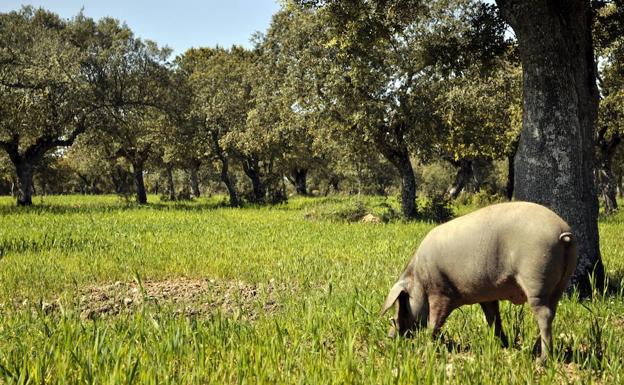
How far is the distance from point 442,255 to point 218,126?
3078 centimetres

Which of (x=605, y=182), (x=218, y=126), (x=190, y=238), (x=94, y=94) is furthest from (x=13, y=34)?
(x=605, y=182)

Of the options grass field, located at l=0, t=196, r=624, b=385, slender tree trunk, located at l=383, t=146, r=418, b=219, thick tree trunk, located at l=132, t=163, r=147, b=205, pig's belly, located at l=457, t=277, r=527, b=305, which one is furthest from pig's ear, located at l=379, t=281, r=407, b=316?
thick tree trunk, located at l=132, t=163, r=147, b=205

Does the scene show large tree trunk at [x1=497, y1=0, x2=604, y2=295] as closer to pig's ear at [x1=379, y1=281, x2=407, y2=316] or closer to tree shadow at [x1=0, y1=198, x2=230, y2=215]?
pig's ear at [x1=379, y1=281, x2=407, y2=316]

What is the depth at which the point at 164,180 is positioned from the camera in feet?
264

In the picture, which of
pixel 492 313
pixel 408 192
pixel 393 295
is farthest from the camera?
pixel 408 192

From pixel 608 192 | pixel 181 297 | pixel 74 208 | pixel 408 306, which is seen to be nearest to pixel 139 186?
pixel 74 208

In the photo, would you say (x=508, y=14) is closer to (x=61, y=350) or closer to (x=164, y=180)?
(x=61, y=350)

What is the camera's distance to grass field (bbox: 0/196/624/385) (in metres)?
3.98

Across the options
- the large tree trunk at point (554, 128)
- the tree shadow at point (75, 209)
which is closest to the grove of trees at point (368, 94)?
the large tree trunk at point (554, 128)

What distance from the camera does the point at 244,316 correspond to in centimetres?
686

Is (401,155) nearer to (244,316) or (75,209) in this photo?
(75,209)

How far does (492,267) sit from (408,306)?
1.08 meters

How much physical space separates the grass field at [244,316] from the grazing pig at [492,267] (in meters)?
0.33

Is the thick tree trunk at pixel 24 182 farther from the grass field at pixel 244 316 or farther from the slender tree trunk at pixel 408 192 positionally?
the slender tree trunk at pixel 408 192
